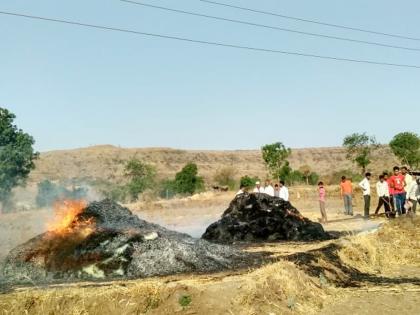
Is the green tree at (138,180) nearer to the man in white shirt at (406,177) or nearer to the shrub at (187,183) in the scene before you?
the shrub at (187,183)

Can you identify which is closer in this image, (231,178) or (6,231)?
(6,231)

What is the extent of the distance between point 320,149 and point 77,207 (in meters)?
105

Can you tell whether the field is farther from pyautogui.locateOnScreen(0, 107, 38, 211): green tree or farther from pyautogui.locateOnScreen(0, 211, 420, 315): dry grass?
pyautogui.locateOnScreen(0, 107, 38, 211): green tree

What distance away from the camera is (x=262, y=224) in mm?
20000

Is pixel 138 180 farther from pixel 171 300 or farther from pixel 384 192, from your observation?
pixel 171 300

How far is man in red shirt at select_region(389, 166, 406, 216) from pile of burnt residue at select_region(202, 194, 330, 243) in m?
4.07

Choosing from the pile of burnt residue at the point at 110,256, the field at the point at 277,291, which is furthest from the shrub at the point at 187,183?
the field at the point at 277,291

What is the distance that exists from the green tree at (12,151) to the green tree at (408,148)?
37.9 m

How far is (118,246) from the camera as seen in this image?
13.7m

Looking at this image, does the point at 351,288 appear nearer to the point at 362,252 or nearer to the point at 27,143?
the point at 362,252

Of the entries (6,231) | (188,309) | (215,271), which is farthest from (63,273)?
(6,231)

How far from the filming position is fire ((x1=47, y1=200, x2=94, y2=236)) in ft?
49.5

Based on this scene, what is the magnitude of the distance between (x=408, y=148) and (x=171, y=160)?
5790 centimetres

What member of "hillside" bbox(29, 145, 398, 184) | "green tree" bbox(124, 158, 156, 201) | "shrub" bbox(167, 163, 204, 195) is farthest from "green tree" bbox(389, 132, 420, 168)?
"hillside" bbox(29, 145, 398, 184)
